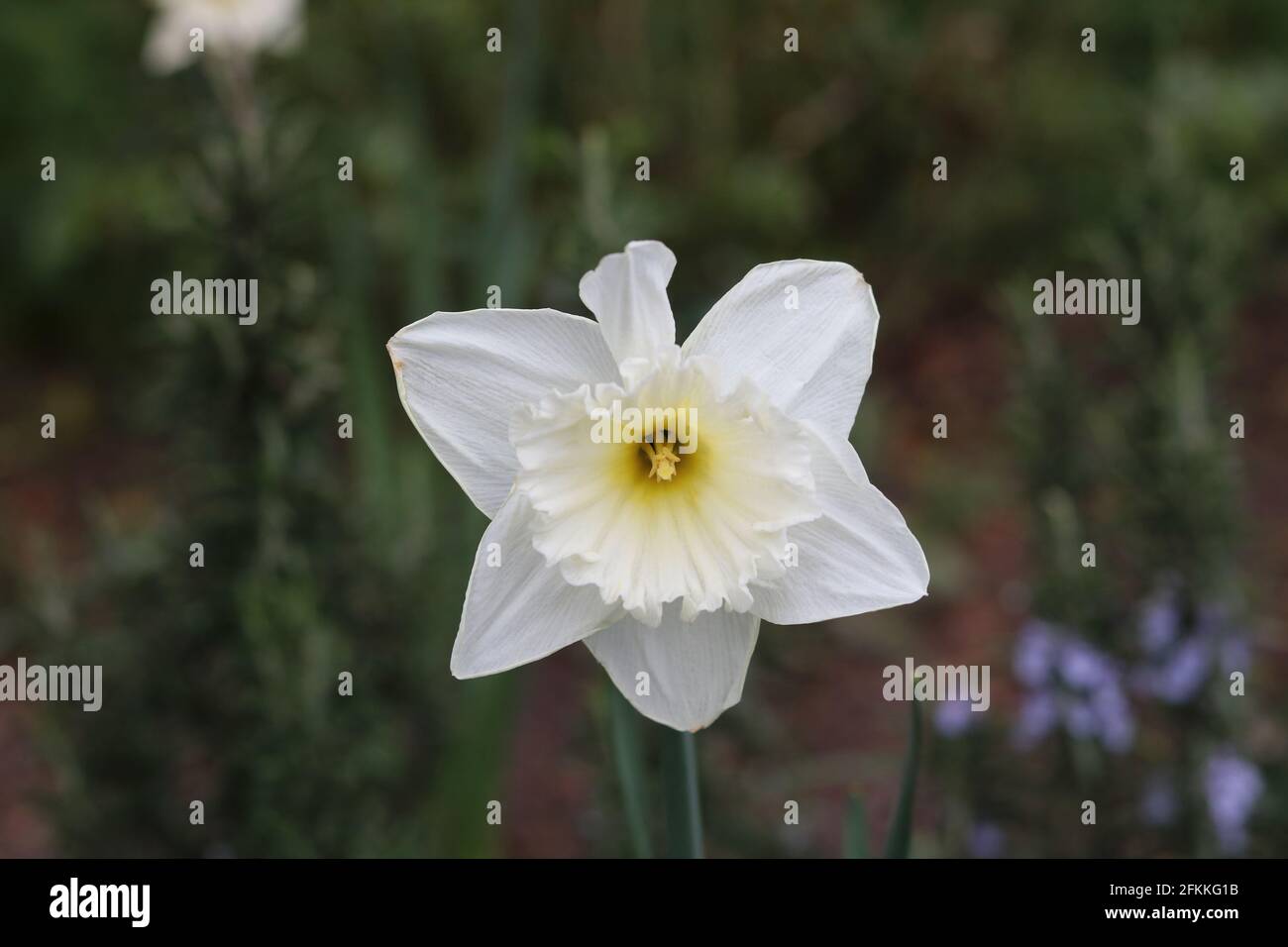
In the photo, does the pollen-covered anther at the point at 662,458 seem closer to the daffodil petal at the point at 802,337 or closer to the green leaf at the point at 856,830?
the daffodil petal at the point at 802,337

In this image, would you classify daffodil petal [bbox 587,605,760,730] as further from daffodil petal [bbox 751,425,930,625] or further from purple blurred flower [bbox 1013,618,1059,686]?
purple blurred flower [bbox 1013,618,1059,686]

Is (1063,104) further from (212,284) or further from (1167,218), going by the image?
(212,284)

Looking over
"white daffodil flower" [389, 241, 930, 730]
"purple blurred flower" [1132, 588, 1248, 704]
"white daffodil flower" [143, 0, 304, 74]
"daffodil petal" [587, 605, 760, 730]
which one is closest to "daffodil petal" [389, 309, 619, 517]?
"white daffodil flower" [389, 241, 930, 730]
